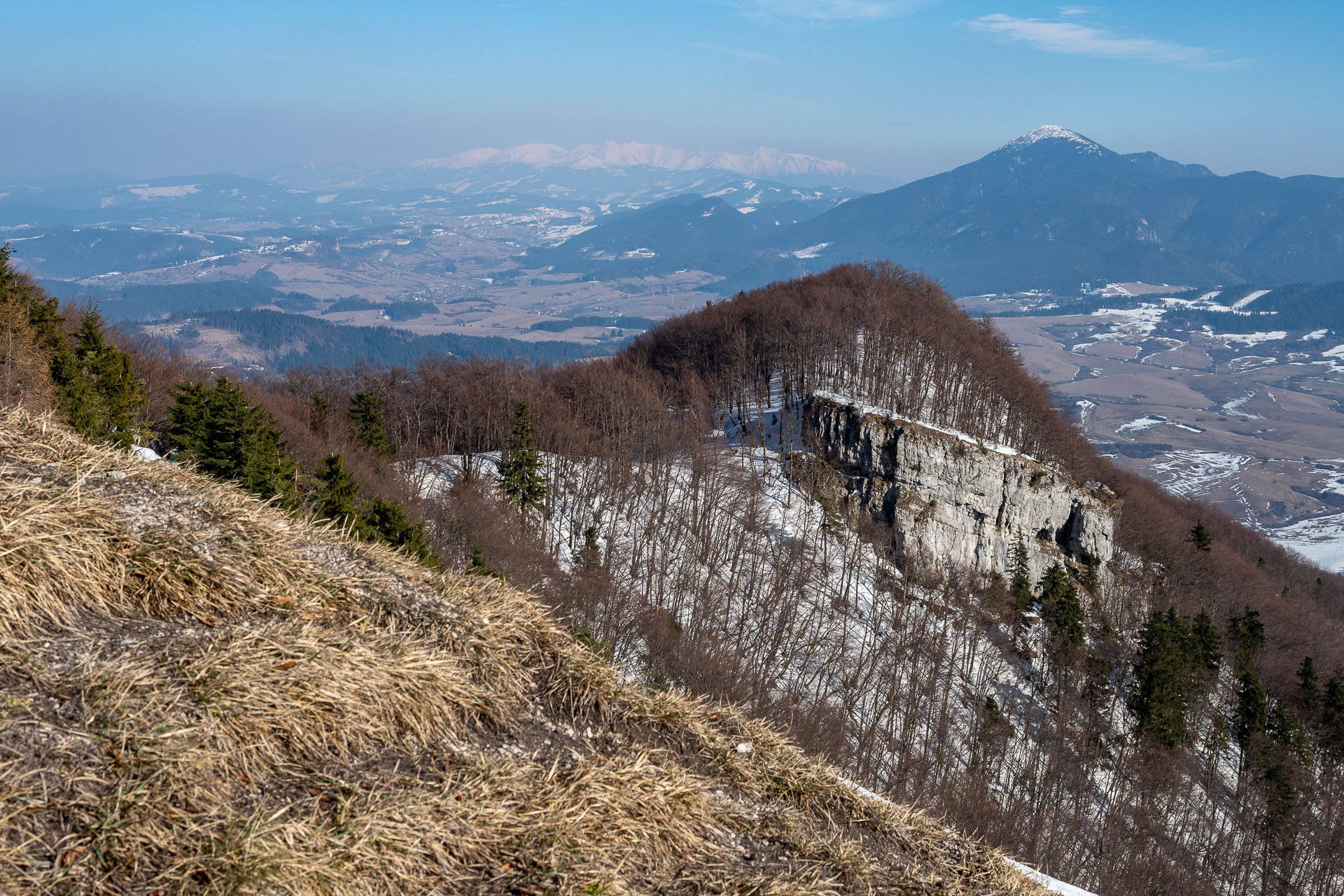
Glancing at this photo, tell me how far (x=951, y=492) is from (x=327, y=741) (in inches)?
2883

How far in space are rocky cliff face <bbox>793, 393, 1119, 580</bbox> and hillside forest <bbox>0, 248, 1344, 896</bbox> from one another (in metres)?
1.65

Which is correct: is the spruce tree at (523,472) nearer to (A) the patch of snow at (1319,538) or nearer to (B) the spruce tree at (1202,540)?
(B) the spruce tree at (1202,540)

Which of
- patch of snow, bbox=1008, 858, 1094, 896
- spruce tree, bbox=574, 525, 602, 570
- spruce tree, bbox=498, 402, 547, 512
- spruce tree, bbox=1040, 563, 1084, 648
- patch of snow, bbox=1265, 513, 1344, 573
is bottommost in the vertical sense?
patch of snow, bbox=1265, 513, 1344, 573

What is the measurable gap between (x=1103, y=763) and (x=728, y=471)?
38.1 metres

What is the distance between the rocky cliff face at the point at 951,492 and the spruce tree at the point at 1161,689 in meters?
15.5

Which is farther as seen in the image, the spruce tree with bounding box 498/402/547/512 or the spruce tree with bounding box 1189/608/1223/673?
the spruce tree with bounding box 1189/608/1223/673

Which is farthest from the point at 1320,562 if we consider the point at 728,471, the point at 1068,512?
the point at 728,471

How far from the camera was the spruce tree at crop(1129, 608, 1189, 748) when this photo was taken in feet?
185

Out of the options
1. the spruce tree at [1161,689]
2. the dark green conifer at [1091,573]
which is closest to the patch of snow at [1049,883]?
the spruce tree at [1161,689]

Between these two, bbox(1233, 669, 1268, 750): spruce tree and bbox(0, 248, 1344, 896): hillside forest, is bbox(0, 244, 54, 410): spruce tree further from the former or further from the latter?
bbox(1233, 669, 1268, 750): spruce tree

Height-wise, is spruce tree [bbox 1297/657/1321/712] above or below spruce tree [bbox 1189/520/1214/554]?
below

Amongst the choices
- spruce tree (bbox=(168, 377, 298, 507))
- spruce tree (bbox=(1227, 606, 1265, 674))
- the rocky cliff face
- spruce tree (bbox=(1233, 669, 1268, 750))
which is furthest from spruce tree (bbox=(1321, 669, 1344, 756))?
spruce tree (bbox=(168, 377, 298, 507))

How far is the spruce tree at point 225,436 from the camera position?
1017 inches

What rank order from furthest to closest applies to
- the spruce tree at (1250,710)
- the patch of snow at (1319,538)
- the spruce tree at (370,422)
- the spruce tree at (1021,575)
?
the patch of snow at (1319,538), the spruce tree at (1021,575), the spruce tree at (1250,710), the spruce tree at (370,422)
